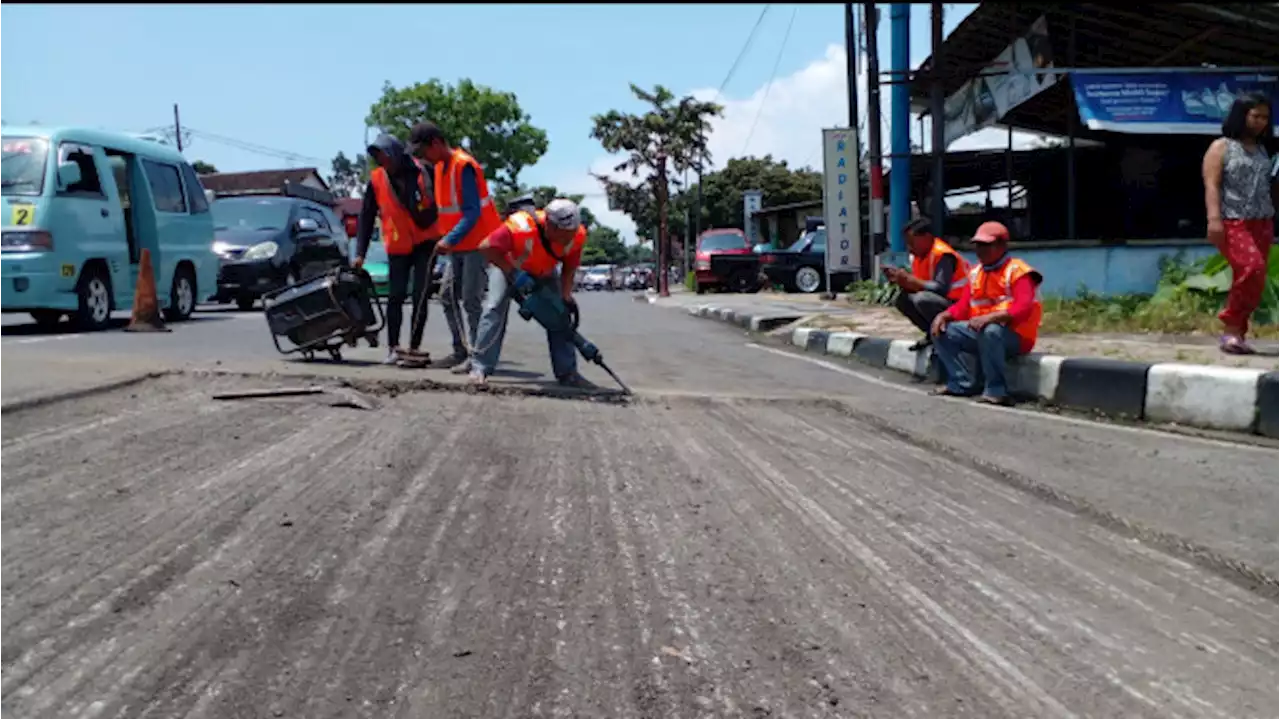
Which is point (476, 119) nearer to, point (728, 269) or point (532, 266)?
point (728, 269)

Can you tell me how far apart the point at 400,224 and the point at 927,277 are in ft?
11.8

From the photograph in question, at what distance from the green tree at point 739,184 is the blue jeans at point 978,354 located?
147ft

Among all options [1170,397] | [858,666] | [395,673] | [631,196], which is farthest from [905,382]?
[631,196]

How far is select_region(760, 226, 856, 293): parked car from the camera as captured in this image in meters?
24.3

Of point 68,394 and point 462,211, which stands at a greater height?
point 462,211

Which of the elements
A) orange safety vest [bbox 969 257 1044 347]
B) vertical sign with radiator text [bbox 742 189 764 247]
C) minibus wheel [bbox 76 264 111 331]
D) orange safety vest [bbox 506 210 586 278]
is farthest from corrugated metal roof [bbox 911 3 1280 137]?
vertical sign with radiator text [bbox 742 189 764 247]

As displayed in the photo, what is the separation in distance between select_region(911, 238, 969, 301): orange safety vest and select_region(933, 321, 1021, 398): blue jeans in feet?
1.72

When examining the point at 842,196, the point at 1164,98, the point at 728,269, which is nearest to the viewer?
the point at 1164,98

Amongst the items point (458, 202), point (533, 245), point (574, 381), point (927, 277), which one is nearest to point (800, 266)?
point (927, 277)

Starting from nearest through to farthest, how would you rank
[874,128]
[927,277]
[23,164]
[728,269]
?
[927,277], [23,164], [874,128], [728,269]

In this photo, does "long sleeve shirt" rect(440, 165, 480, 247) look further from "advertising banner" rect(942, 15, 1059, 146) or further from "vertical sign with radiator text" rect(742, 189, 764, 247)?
"vertical sign with radiator text" rect(742, 189, 764, 247)

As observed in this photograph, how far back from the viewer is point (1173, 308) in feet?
32.8

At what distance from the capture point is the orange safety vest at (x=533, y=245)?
6.24 meters

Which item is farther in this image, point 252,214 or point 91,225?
point 252,214
